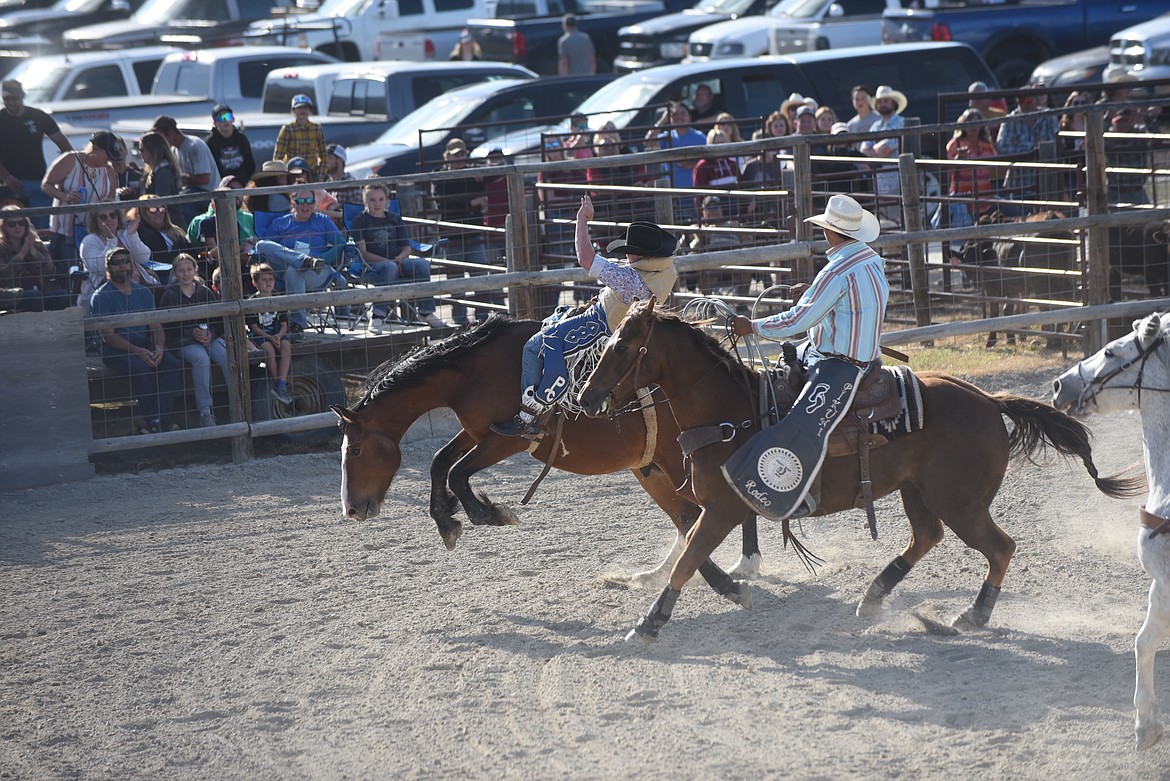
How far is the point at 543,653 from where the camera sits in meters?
5.91

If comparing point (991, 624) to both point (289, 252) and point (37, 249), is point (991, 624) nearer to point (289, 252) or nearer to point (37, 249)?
point (289, 252)

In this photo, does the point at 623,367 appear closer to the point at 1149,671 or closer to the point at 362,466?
the point at 362,466

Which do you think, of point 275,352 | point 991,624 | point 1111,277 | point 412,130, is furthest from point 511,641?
point 412,130

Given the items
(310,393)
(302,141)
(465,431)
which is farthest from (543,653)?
(302,141)

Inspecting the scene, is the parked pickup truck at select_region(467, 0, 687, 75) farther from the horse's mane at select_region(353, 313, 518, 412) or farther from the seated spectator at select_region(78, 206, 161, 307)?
the horse's mane at select_region(353, 313, 518, 412)

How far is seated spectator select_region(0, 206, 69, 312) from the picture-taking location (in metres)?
9.46

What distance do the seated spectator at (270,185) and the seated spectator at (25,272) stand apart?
6.39 ft

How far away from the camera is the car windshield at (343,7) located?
2589 cm

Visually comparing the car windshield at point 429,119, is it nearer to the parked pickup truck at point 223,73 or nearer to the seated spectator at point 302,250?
the parked pickup truck at point 223,73

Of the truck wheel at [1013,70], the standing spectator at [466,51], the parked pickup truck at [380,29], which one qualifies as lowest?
the truck wheel at [1013,70]

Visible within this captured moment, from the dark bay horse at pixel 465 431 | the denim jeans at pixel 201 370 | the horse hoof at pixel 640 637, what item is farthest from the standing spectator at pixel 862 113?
the horse hoof at pixel 640 637

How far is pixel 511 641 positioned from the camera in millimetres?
6070

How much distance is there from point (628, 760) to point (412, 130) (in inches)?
521

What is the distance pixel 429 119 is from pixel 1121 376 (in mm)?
13090
